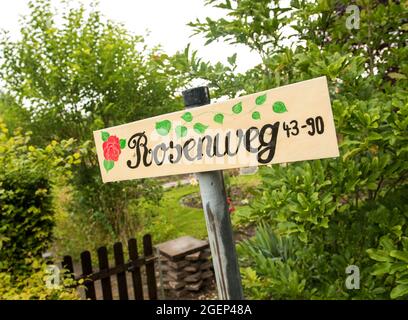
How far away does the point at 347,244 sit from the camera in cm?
157

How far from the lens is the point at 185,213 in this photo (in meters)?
6.69

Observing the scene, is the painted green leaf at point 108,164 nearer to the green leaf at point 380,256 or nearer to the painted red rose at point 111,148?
the painted red rose at point 111,148

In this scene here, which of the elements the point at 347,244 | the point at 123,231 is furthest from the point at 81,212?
the point at 347,244

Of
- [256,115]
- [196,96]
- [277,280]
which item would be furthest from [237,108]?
[277,280]

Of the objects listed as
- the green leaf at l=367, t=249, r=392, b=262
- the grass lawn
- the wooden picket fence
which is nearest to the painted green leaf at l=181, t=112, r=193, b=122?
Result: the green leaf at l=367, t=249, r=392, b=262

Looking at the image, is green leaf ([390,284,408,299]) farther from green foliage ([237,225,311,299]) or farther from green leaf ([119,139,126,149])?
green leaf ([119,139,126,149])

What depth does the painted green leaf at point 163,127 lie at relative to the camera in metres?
1.04

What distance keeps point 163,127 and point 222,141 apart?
20cm

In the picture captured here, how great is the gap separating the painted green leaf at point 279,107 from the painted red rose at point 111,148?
55cm

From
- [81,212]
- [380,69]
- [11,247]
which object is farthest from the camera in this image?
[81,212]

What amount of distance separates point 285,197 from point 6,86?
4.39m

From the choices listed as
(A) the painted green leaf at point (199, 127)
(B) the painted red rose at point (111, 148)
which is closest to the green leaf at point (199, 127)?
(A) the painted green leaf at point (199, 127)
